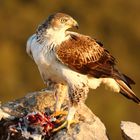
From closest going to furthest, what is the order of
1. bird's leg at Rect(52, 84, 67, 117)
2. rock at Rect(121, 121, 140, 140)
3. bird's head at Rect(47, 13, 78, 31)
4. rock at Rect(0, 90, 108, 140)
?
rock at Rect(0, 90, 108, 140) < bird's head at Rect(47, 13, 78, 31) < rock at Rect(121, 121, 140, 140) < bird's leg at Rect(52, 84, 67, 117)

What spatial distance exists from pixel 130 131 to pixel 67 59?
3.97ft

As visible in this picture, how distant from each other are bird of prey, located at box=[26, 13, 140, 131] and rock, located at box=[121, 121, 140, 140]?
62 centimetres

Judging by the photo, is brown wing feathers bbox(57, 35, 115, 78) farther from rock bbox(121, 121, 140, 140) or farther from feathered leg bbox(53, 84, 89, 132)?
rock bbox(121, 121, 140, 140)

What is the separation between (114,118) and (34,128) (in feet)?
40.4

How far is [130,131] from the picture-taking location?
12.7m

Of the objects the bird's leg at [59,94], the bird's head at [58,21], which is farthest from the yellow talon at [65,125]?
the bird's head at [58,21]

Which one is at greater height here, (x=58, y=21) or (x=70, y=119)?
(x=58, y=21)

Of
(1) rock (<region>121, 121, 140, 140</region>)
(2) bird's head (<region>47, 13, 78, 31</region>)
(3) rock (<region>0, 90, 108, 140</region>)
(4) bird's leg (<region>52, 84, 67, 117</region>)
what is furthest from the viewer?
(4) bird's leg (<region>52, 84, 67, 117</region>)

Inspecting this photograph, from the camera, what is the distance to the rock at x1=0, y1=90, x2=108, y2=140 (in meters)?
12.2

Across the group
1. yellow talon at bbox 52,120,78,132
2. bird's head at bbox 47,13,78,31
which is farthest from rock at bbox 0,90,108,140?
bird's head at bbox 47,13,78,31

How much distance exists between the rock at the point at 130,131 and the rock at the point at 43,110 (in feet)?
0.81

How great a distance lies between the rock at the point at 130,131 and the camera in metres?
12.5

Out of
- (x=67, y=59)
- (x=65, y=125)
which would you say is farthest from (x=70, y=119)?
(x=67, y=59)

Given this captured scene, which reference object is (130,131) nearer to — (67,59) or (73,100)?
(73,100)
